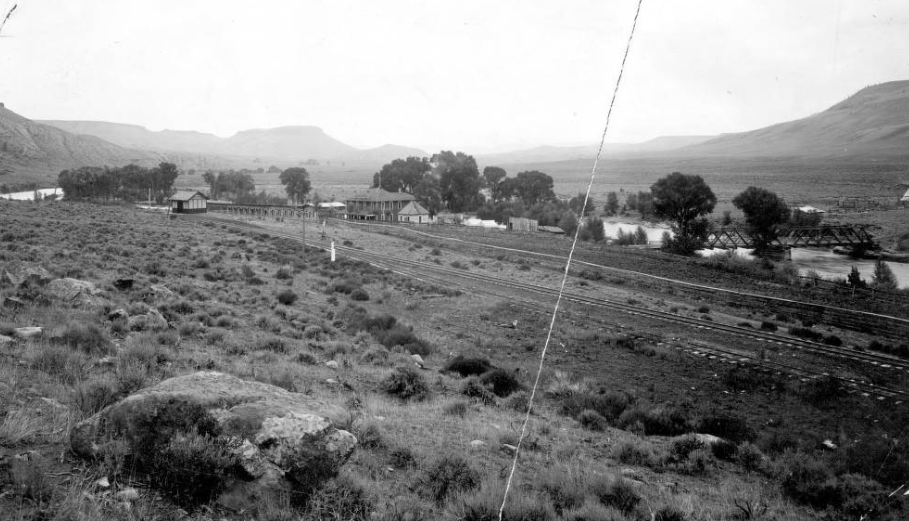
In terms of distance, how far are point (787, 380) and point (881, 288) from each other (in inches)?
625

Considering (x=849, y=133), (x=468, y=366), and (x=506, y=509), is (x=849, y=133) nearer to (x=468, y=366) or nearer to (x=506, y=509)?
(x=468, y=366)

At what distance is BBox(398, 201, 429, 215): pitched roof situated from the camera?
7606cm

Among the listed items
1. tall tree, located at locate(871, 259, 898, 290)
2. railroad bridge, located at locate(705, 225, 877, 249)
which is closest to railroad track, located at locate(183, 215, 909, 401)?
tall tree, located at locate(871, 259, 898, 290)

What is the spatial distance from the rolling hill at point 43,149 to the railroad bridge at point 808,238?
468ft

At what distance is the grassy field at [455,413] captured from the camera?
5559mm

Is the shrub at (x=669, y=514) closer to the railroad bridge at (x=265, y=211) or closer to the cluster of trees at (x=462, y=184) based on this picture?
the railroad bridge at (x=265, y=211)

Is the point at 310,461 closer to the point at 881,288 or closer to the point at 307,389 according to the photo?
the point at 307,389

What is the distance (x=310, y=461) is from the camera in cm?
554

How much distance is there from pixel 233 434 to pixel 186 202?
76.8m

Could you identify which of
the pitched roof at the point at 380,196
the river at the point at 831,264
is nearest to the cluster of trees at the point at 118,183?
the pitched roof at the point at 380,196

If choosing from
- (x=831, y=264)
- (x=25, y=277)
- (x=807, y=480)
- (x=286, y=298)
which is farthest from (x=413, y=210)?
(x=807, y=480)

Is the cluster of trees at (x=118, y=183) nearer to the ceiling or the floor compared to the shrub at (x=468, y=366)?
nearer to the ceiling

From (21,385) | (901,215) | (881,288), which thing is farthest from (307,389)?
(901,215)

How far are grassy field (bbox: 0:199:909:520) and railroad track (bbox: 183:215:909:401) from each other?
3.87 ft
